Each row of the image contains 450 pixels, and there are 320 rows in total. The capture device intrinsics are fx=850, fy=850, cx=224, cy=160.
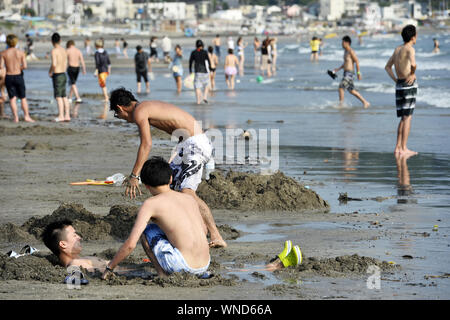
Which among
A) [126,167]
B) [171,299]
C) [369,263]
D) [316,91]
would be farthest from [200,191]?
[316,91]

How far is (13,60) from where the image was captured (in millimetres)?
17547

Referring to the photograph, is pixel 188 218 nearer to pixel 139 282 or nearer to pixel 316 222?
pixel 139 282

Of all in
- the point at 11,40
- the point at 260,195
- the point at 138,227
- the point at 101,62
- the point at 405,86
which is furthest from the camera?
the point at 101,62

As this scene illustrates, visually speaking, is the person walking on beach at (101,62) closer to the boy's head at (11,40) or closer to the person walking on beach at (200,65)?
the person walking on beach at (200,65)

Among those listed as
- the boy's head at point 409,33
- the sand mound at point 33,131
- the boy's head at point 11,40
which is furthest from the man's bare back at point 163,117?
the boy's head at point 11,40

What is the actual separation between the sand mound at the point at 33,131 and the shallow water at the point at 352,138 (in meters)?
1.73

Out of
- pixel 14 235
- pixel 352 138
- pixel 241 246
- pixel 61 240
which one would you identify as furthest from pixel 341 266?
pixel 352 138

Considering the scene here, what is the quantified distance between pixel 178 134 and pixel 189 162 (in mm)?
290

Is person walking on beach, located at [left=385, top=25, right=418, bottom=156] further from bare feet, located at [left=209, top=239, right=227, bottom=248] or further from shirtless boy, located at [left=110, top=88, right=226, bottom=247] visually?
bare feet, located at [left=209, top=239, right=227, bottom=248]

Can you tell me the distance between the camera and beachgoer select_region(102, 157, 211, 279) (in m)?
6.12

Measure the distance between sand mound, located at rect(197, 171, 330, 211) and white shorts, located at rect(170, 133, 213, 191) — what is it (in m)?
1.89

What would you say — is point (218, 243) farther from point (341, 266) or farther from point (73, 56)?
point (73, 56)

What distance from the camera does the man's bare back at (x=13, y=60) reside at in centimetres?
1741

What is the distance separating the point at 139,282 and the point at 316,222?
2925 millimetres
